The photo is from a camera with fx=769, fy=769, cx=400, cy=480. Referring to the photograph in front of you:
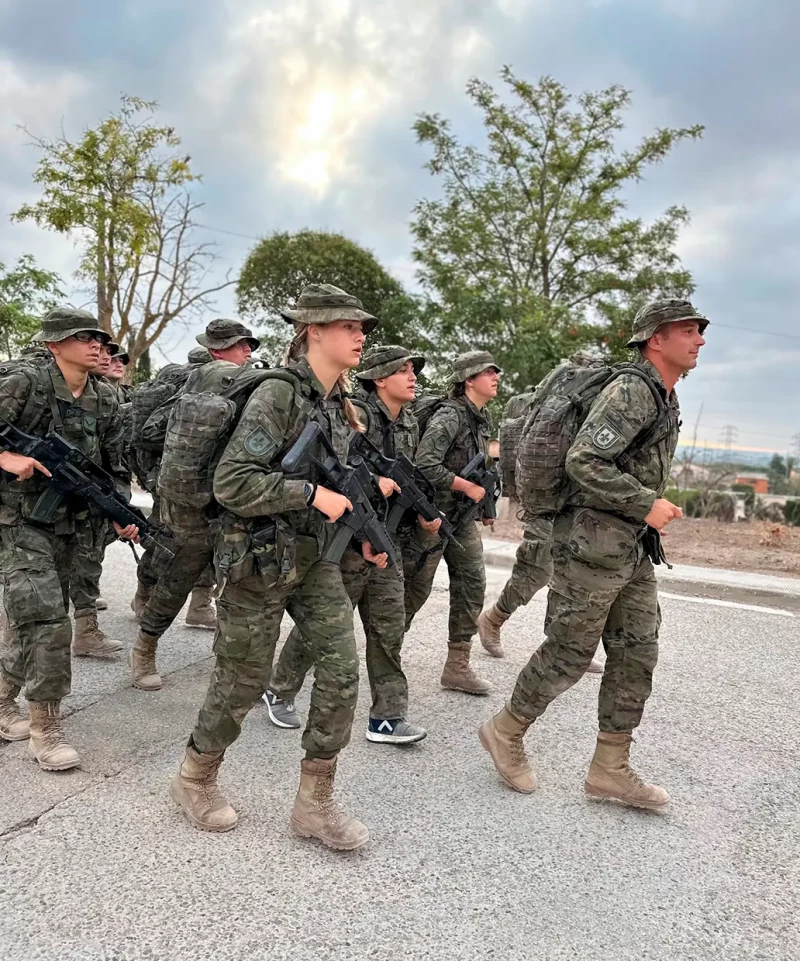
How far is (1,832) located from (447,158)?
542 inches

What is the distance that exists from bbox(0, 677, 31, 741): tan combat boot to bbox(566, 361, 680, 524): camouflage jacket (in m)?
2.74

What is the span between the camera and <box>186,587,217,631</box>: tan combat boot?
5.71 m

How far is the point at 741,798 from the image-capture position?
3.32 meters

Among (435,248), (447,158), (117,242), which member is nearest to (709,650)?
(435,248)

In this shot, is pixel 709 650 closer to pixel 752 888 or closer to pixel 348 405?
pixel 752 888

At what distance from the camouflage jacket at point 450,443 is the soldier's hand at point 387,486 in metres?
0.57

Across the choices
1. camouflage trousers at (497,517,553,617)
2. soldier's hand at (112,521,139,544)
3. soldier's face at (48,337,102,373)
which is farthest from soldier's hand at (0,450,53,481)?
camouflage trousers at (497,517,553,617)

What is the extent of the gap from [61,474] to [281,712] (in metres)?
1.59

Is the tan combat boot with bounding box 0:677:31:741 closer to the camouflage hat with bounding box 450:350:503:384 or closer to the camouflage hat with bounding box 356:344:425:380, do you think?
the camouflage hat with bounding box 356:344:425:380

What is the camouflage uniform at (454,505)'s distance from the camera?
14.5 ft

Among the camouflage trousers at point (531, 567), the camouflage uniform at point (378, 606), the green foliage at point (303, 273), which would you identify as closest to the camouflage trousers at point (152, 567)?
the camouflage uniform at point (378, 606)

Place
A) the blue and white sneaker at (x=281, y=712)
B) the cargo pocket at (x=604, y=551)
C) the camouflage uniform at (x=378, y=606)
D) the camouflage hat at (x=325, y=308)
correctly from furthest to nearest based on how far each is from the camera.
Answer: the blue and white sneaker at (x=281, y=712)
the camouflage uniform at (x=378, y=606)
the cargo pocket at (x=604, y=551)
the camouflage hat at (x=325, y=308)

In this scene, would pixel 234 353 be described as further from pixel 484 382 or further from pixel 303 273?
pixel 303 273

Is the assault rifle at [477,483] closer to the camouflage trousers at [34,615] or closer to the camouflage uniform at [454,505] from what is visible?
the camouflage uniform at [454,505]
